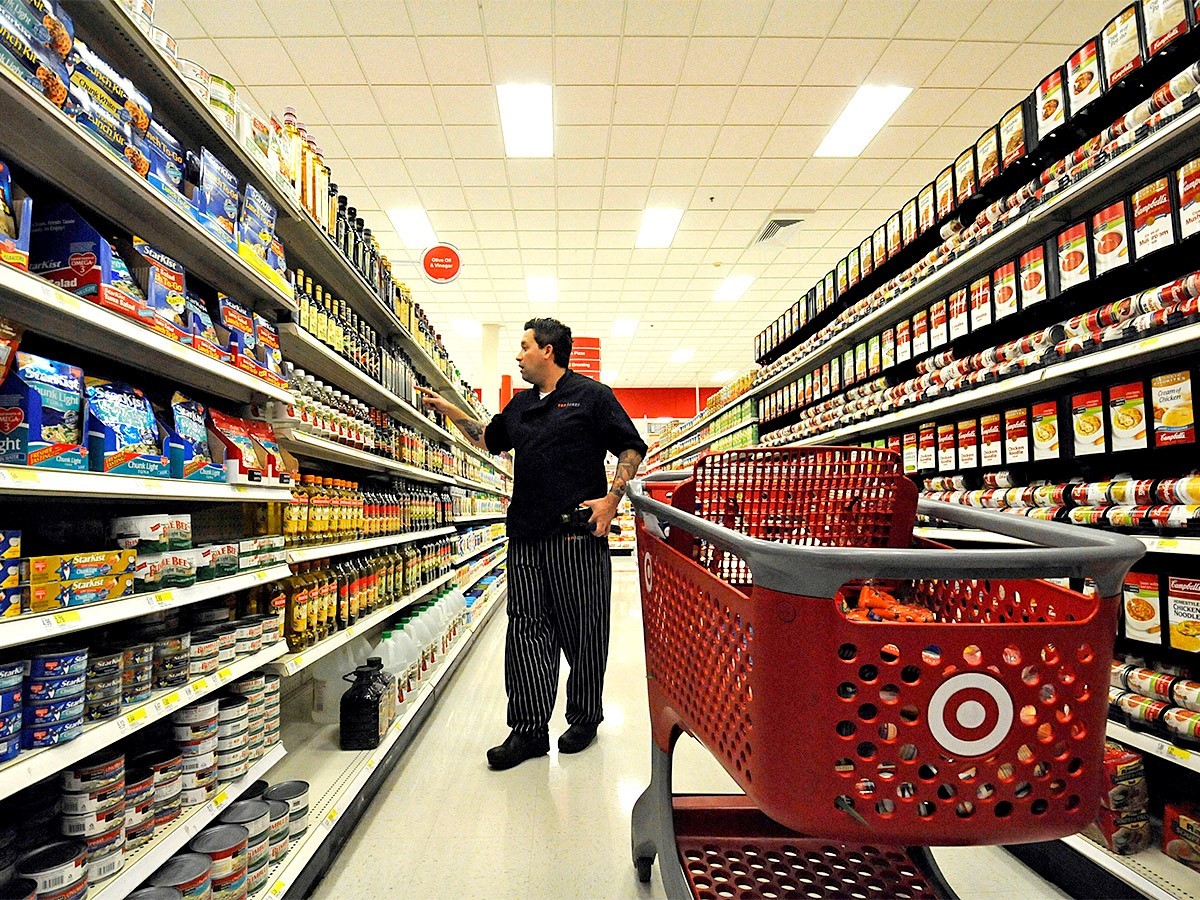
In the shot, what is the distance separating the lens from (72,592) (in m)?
1.09

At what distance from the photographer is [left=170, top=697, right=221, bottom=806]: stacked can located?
143 centimetres

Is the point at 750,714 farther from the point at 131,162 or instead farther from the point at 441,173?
the point at 441,173

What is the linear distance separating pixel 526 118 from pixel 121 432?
502cm

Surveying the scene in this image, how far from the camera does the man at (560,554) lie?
264 cm

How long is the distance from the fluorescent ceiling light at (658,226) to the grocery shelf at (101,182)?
5.93m

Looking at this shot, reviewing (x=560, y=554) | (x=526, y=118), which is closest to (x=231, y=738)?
(x=560, y=554)

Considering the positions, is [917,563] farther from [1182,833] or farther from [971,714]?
[1182,833]

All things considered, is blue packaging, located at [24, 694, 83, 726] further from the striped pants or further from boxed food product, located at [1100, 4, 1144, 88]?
boxed food product, located at [1100, 4, 1144, 88]

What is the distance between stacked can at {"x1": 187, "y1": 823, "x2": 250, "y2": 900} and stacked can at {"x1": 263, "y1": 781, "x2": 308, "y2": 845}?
0.69 ft

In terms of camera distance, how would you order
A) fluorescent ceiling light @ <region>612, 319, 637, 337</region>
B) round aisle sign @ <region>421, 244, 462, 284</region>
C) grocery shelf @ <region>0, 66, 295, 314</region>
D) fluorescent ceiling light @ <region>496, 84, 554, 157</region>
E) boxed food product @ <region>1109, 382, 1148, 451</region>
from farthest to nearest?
fluorescent ceiling light @ <region>612, 319, 637, 337</region>, round aisle sign @ <region>421, 244, 462, 284</region>, fluorescent ceiling light @ <region>496, 84, 554, 157</region>, boxed food product @ <region>1109, 382, 1148, 451</region>, grocery shelf @ <region>0, 66, 295, 314</region>

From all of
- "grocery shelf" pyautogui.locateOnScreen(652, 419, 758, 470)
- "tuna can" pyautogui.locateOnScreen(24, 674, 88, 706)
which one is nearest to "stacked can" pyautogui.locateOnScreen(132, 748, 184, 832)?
"tuna can" pyautogui.locateOnScreen(24, 674, 88, 706)

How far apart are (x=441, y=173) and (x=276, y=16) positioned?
2106mm

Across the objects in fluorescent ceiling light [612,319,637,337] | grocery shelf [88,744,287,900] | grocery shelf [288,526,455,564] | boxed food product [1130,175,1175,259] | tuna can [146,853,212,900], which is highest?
fluorescent ceiling light [612,319,637,337]

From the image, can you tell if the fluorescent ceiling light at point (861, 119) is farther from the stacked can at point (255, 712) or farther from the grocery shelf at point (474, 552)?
the stacked can at point (255, 712)
